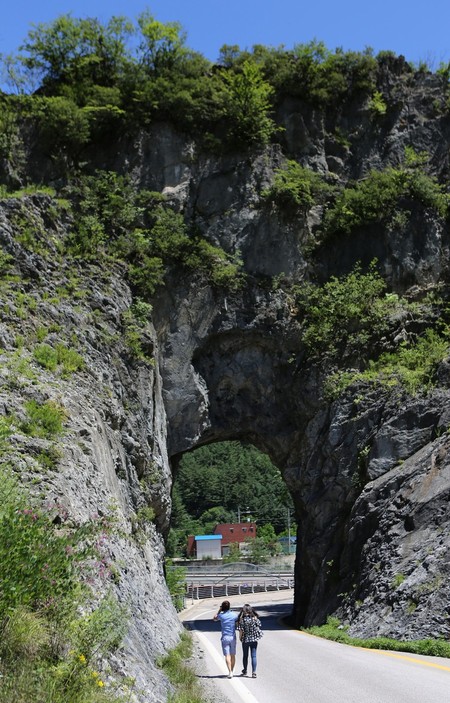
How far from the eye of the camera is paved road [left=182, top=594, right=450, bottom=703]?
25.1ft

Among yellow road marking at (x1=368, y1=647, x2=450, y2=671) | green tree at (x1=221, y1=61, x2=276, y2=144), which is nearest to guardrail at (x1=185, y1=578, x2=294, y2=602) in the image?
green tree at (x1=221, y1=61, x2=276, y2=144)

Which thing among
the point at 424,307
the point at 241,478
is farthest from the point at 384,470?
the point at 241,478

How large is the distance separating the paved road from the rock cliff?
181 cm

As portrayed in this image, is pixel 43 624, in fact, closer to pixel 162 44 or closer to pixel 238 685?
pixel 238 685

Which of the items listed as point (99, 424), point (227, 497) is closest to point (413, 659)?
point (99, 424)

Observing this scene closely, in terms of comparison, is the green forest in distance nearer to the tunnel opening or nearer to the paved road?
the tunnel opening

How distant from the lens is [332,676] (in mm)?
9430

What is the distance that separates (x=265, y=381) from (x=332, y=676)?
15796 millimetres

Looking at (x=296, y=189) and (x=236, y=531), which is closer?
(x=296, y=189)

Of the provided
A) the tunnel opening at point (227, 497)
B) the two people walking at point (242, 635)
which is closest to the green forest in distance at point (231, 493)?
the tunnel opening at point (227, 497)

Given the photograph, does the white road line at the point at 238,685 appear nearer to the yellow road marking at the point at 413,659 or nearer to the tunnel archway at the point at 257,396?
the yellow road marking at the point at 413,659

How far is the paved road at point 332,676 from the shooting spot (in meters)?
7.66

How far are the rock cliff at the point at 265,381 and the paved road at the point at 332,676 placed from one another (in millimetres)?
1806

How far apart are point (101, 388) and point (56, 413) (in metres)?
4.71
